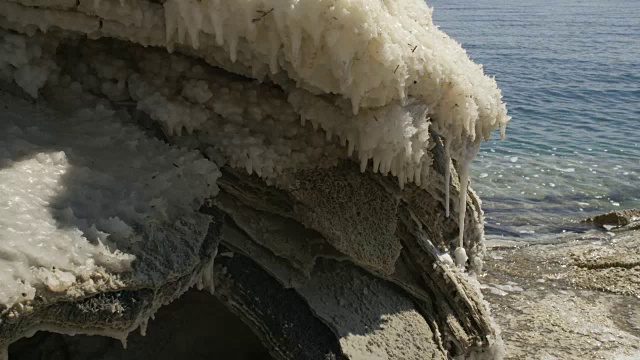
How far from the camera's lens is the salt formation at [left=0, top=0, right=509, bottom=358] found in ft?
8.16

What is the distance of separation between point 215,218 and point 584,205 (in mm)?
6920

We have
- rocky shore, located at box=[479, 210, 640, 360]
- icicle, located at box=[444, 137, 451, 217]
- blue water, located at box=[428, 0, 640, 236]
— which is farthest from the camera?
blue water, located at box=[428, 0, 640, 236]

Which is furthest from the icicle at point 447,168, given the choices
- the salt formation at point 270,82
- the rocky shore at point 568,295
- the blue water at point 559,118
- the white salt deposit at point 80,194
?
the blue water at point 559,118

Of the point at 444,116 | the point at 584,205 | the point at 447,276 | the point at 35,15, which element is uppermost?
the point at 35,15

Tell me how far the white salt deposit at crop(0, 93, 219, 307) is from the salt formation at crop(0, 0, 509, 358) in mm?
21

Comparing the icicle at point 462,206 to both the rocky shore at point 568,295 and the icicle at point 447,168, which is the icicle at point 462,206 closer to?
the icicle at point 447,168

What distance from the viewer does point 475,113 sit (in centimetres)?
299

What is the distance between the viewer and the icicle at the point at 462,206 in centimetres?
332

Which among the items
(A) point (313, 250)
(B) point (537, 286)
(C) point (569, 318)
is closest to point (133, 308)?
(A) point (313, 250)

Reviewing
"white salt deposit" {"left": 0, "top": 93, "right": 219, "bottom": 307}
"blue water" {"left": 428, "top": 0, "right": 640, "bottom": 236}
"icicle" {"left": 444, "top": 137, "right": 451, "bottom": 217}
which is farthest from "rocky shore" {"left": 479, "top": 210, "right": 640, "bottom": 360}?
"white salt deposit" {"left": 0, "top": 93, "right": 219, "bottom": 307}

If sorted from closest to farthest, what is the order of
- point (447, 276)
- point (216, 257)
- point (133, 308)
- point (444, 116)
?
1. point (133, 308)
2. point (216, 257)
3. point (444, 116)
4. point (447, 276)

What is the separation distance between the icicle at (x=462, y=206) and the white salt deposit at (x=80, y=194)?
1.32 m

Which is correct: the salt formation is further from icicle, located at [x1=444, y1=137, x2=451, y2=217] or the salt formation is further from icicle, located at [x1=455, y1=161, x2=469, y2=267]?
icicle, located at [x1=455, y1=161, x2=469, y2=267]

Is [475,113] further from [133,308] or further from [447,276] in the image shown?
[133,308]
